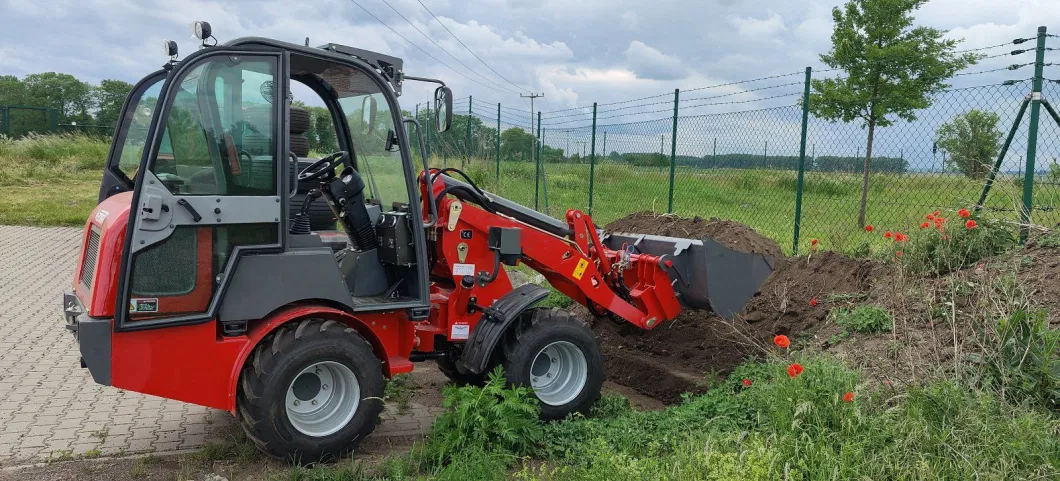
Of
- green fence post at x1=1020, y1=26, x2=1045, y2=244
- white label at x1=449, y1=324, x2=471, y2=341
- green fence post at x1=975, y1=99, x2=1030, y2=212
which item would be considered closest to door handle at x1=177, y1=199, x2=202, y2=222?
white label at x1=449, y1=324, x2=471, y2=341

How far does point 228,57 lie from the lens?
411 cm

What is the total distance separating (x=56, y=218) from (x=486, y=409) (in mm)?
14617

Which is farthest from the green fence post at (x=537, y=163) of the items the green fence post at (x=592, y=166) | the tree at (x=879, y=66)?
the tree at (x=879, y=66)

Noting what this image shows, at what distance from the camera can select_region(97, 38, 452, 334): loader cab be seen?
12.9 ft

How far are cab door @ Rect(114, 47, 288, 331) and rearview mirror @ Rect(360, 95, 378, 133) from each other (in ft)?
2.88

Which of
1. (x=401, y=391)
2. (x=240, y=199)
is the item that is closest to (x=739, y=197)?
(x=401, y=391)

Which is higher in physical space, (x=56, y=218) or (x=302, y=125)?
(x=302, y=125)

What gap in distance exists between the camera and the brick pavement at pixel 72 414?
4.80 metres

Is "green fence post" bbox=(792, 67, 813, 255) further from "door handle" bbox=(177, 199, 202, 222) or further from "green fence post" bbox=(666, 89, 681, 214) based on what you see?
"door handle" bbox=(177, 199, 202, 222)

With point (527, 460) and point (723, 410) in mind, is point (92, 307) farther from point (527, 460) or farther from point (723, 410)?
point (723, 410)

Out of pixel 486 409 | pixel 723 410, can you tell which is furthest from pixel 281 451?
pixel 723 410

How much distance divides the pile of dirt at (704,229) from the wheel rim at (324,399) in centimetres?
348

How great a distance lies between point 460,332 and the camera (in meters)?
5.25

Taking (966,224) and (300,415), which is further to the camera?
(966,224)
